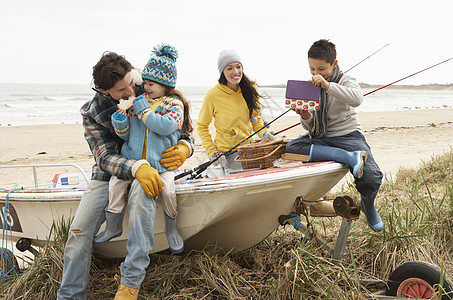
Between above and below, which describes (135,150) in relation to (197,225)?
above

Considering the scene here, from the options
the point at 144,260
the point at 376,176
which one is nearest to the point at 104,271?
the point at 144,260

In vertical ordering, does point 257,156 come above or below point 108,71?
below

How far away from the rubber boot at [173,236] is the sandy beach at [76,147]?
496 cm

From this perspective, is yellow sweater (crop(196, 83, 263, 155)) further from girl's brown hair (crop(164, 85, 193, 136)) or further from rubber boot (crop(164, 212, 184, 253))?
rubber boot (crop(164, 212, 184, 253))

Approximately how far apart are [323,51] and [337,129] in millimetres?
588

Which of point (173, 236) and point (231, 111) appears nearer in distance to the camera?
point (173, 236)

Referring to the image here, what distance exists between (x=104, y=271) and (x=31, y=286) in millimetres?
519

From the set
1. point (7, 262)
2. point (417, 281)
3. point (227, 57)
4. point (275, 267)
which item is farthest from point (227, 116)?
point (7, 262)

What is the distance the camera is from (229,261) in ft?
10.2

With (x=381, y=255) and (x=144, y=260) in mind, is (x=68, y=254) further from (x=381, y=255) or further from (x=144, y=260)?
(x=381, y=255)

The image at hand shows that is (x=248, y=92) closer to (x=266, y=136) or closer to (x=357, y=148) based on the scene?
(x=266, y=136)

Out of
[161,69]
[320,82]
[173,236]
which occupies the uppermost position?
[161,69]

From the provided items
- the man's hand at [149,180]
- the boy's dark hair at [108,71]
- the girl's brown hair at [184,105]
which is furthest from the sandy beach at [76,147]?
the boy's dark hair at [108,71]

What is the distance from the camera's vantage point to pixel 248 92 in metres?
3.88
